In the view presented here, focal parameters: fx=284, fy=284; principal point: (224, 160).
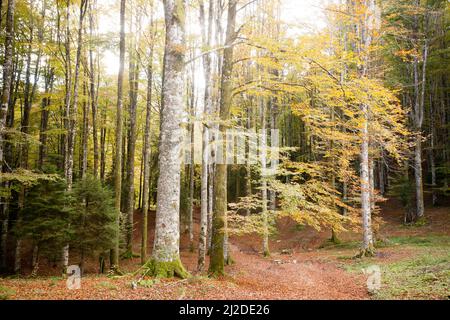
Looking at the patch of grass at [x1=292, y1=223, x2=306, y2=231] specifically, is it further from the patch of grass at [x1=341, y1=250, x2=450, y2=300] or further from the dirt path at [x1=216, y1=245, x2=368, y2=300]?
the patch of grass at [x1=341, y1=250, x2=450, y2=300]

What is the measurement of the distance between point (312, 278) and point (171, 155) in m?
7.15

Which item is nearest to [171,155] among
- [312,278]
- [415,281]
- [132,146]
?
[312,278]

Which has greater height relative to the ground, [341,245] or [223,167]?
[223,167]

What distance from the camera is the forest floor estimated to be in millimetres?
6172

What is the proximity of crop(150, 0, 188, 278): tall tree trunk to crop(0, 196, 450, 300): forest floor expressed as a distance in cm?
69

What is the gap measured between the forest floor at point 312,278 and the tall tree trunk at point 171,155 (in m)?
0.69

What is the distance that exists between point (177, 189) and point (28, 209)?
927cm

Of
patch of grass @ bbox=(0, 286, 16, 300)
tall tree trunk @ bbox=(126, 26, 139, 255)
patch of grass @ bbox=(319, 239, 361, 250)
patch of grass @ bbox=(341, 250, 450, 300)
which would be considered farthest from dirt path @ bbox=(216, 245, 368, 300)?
tall tree trunk @ bbox=(126, 26, 139, 255)

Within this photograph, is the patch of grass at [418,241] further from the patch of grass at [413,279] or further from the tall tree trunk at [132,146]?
the tall tree trunk at [132,146]

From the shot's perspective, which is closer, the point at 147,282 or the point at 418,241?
the point at 147,282

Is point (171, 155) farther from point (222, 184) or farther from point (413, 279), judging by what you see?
point (413, 279)

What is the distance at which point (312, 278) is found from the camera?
10500 millimetres

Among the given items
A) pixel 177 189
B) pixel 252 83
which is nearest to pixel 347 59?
pixel 252 83
